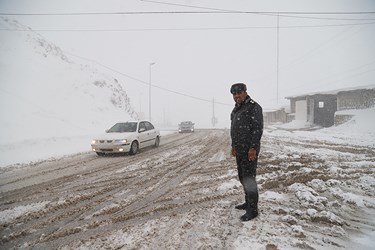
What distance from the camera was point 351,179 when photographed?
5.18 metres

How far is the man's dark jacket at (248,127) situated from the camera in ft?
10.8

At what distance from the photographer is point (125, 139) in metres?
9.30

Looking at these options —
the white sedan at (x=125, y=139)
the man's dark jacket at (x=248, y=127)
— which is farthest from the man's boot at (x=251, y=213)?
the white sedan at (x=125, y=139)

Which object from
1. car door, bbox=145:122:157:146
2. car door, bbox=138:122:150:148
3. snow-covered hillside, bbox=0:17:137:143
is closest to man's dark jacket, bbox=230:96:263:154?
car door, bbox=138:122:150:148

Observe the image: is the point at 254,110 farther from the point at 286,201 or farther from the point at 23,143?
the point at 23,143

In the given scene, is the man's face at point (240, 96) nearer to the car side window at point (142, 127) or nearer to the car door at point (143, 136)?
the car door at point (143, 136)

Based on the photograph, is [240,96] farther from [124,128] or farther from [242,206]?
[124,128]

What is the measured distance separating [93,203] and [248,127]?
3236 millimetres

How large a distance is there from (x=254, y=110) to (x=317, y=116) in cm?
3306

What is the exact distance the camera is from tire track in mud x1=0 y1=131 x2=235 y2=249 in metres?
3.06

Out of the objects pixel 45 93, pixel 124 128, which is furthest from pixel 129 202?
pixel 45 93

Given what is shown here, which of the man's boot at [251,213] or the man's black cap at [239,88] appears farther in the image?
the man's black cap at [239,88]

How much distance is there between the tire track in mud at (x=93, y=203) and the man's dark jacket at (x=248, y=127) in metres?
1.49

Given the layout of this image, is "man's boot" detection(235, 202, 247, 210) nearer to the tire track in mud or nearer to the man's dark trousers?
the man's dark trousers
